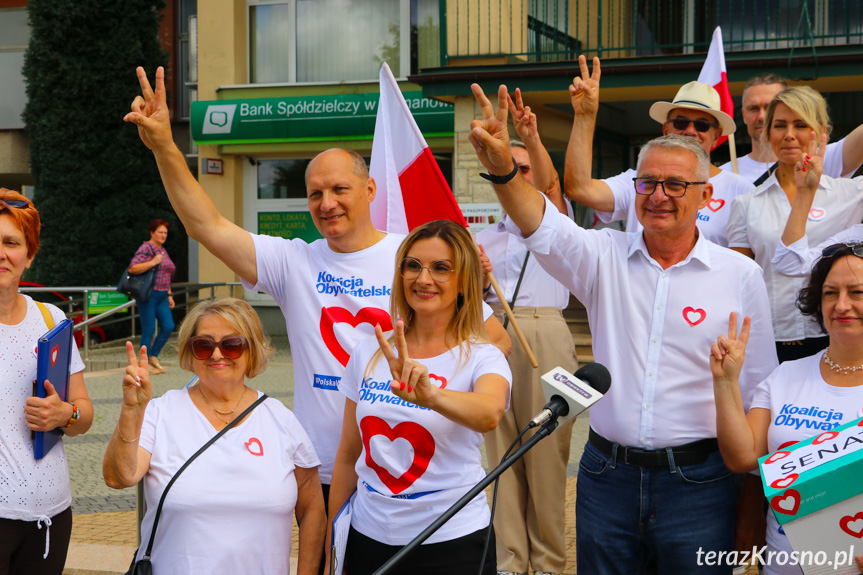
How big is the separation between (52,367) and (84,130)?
1518 centimetres

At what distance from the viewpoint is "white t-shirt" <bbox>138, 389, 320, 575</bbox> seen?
299cm

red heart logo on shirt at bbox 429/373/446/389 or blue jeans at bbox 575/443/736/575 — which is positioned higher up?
red heart logo on shirt at bbox 429/373/446/389

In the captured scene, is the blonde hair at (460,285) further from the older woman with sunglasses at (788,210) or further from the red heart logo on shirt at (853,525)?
the older woman with sunglasses at (788,210)

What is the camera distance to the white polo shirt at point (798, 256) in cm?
354

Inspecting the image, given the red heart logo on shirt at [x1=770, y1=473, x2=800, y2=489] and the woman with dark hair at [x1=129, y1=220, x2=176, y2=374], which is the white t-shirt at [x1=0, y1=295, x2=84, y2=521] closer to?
the red heart logo on shirt at [x1=770, y1=473, x2=800, y2=489]

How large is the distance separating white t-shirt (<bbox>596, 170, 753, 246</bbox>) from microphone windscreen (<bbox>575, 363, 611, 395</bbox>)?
1.82 metres

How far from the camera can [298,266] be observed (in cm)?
360

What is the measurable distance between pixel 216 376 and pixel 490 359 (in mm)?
1019

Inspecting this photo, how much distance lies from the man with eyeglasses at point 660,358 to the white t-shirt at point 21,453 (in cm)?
190

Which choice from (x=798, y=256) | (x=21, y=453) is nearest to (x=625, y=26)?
(x=798, y=256)

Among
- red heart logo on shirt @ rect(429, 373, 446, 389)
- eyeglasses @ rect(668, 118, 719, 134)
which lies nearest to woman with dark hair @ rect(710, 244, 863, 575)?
red heart logo on shirt @ rect(429, 373, 446, 389)

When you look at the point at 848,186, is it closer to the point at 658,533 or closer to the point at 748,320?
the point at 748,320

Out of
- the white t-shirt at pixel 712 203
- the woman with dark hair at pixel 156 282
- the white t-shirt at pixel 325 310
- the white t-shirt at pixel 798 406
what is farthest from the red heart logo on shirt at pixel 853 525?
the woman with dark hair at pixel 156 282

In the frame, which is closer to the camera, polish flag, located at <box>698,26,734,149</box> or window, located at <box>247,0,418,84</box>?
polish flag, located at <box>698,26,734,149</box>
